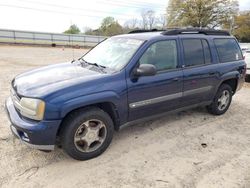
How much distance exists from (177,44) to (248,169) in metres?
2.27

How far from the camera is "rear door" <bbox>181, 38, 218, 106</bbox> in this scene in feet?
14.7

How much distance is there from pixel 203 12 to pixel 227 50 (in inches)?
1605

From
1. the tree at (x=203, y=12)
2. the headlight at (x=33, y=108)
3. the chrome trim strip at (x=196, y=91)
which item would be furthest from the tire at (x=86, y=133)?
the tree at (x=203, y=12)

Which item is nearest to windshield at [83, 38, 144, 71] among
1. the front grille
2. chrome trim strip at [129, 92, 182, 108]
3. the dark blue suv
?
the dark blue suv

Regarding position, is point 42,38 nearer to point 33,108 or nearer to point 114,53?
point 114,53

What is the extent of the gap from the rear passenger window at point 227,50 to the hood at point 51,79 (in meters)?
2.82

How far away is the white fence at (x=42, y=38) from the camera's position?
3206cm

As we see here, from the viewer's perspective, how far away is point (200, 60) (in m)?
4.76

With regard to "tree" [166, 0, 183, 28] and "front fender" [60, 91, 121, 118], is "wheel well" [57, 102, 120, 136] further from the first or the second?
"tree" [166, 0, 183, 28]

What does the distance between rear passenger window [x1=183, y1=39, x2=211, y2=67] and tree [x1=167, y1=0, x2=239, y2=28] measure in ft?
130

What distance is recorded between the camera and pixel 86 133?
11.4ft

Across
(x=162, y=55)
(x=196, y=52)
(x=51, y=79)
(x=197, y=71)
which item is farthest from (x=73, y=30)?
(x=51, y=79)

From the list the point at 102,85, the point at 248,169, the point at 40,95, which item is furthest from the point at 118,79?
the point at 248,169

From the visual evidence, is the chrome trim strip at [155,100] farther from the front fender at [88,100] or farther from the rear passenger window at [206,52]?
the rear passenger window at [206,52]
